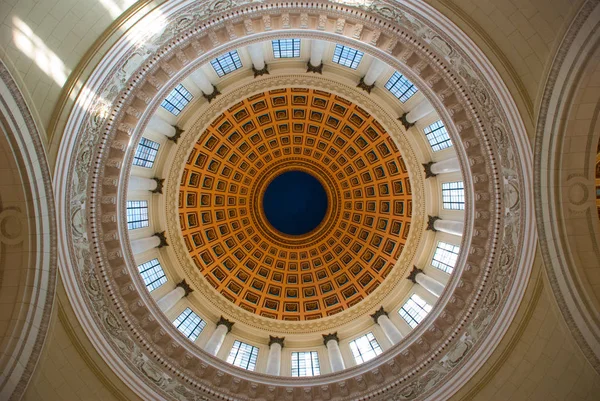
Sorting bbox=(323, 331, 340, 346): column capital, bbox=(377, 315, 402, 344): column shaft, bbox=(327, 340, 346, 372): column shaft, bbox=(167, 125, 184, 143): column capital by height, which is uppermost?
bbox=(167, 125, 184, 143): column capital

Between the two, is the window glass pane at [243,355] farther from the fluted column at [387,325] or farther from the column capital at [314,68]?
the column capital at [314,68]

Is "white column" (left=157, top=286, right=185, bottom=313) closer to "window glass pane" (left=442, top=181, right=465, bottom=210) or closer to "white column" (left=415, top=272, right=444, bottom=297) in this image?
Result: "white column" (left=415, top=272, right=444, bottom=297)

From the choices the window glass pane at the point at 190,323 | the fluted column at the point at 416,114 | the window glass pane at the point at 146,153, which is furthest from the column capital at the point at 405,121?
the window glass pane at the point at 190,323

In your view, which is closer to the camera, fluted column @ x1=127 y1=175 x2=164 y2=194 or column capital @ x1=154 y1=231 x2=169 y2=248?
fluted column @ x1=127 y1=175 x2=164 y2=194

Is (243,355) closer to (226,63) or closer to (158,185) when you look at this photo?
(158,185)

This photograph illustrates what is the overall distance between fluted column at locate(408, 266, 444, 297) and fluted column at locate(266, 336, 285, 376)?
9.01m

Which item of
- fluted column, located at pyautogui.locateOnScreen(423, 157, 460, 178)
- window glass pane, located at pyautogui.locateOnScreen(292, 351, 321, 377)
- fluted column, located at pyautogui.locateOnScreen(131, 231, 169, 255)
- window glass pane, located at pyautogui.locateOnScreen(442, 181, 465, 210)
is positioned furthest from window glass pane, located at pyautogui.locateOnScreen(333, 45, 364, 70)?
window glass pane, located at pyautogui.locateOnScreen(292, 351, 321, 377)

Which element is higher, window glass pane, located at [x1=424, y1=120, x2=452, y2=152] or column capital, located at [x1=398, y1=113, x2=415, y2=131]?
column capital, located at [x1=398, y1=113, x2=415, y2=131]

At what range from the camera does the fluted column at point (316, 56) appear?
2274 cm

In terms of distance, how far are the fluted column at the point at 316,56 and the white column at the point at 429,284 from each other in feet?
44.0

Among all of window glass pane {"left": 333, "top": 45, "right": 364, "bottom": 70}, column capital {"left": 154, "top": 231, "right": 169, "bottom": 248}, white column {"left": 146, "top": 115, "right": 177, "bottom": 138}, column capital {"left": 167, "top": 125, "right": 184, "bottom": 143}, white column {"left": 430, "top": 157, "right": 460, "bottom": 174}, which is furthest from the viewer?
column capital {"left": 154, "top": 231, "right": 169, "bottom": 248}

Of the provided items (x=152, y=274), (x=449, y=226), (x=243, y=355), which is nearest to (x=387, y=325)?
(x=449, y=226)

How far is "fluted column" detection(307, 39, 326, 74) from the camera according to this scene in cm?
2274

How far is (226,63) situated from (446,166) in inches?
529
